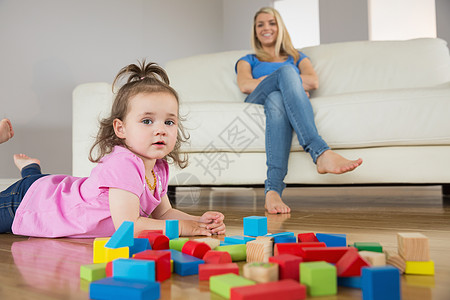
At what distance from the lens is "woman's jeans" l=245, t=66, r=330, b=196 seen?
5.17 feet

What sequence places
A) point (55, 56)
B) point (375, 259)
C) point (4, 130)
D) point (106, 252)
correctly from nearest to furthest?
point (375, 259) < point (106, 252) < point (4, 130) < point (55, 56)

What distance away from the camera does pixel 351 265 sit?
1.67 feet

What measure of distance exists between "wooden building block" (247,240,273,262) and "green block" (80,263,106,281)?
0.78 ft

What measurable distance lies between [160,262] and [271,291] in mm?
188

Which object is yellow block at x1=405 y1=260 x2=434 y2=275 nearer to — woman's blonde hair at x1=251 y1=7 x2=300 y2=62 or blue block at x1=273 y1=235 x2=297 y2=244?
blue block at x1=273 y1=235 x2=297 y2=244

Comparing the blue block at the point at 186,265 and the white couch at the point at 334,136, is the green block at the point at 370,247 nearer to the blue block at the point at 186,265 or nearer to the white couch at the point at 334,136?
the blue block at the point at 186,265

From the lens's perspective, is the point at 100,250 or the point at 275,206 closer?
the point at 100,250

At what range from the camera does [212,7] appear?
14.8 ft

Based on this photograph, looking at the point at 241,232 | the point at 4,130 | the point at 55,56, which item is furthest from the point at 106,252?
the point at 55,56

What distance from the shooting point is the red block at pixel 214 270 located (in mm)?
552

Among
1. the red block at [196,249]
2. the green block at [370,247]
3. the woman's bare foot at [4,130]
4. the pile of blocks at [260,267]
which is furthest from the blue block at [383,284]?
the woman's bare foot at [4,130]

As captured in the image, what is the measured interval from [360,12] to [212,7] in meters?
1.57

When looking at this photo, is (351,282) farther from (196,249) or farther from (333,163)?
(333,163)

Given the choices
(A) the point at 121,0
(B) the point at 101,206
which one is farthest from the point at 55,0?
(B) the point at 101,206
